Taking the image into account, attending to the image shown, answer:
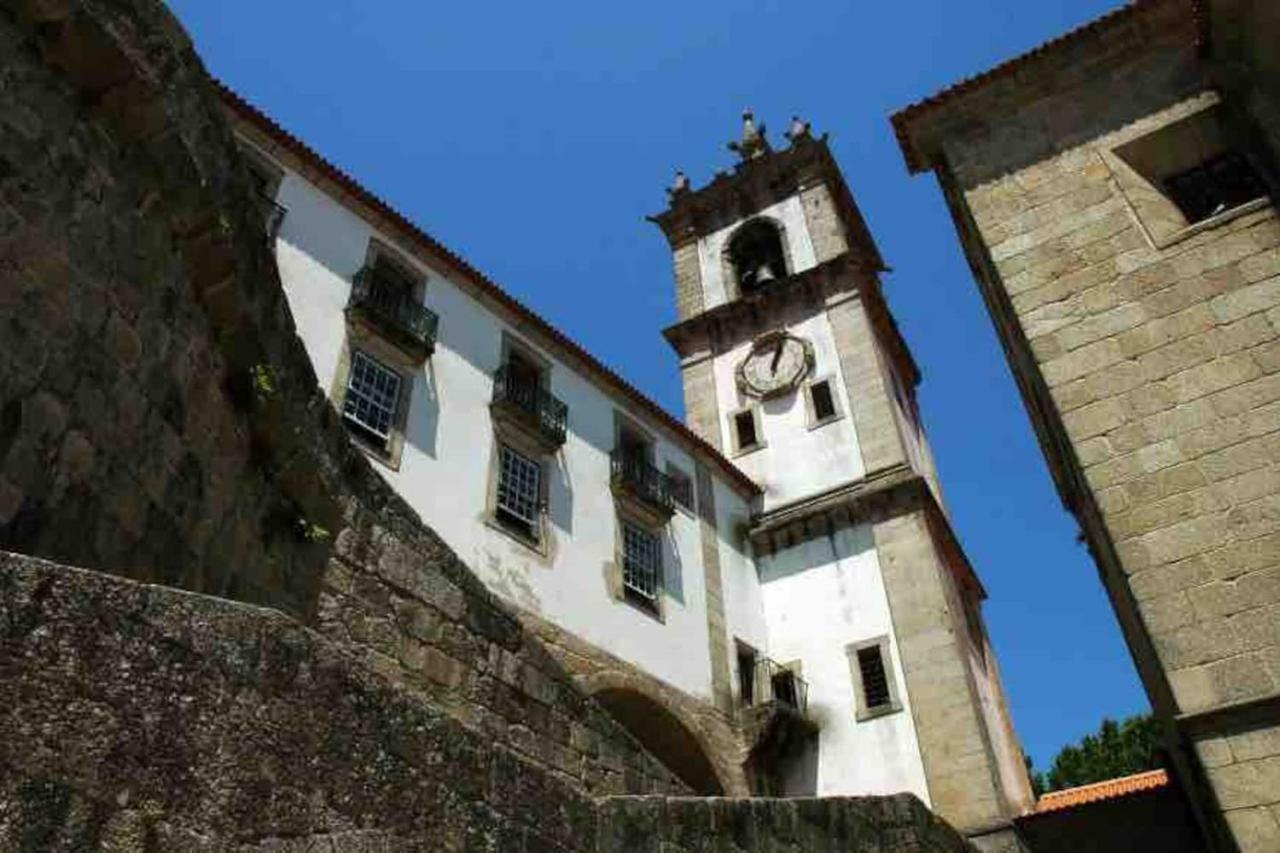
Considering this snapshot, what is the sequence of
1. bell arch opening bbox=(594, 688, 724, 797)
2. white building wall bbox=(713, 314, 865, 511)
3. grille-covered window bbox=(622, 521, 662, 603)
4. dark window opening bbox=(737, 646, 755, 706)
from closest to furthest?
bell arch opening bbox=(594, 688, 724, 797) < grille-covered window bbox=(622, 521, 662, 603) < dark window opening bbox=(737, 646, 755, 706) < white building wall bbox=(713, 314, 865, 511)

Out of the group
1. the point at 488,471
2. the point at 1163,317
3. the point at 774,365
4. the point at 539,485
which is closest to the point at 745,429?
the point at 774,365

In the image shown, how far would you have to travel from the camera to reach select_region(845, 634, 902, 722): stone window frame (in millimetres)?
15367

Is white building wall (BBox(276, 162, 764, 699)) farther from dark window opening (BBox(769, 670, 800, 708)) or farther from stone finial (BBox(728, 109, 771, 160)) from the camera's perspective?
stone finial (BBox(728, 109, 771, 160))

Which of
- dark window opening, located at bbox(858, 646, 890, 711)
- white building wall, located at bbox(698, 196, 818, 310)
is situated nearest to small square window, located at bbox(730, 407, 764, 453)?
white building wall, located at bbox(698, 196, 818, 310)

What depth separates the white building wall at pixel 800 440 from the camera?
18859 millimetres

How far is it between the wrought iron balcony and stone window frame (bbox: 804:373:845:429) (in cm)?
895

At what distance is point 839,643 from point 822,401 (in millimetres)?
5768

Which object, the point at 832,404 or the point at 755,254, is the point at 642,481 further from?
the point at 755,254

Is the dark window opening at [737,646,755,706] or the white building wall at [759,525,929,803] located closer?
the white building wall at [759,525,929,803]

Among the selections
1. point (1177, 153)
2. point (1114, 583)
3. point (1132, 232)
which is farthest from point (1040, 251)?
point (1114, 583)

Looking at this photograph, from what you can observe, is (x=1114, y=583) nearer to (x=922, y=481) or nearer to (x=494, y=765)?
(x=494, y=765)

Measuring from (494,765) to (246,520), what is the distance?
90.5 inches

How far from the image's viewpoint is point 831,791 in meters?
15.1

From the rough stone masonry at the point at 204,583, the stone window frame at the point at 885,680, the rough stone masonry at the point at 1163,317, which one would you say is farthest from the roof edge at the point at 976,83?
the stone window frame at the point at 885,680
